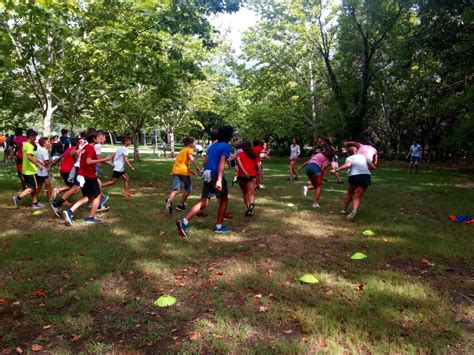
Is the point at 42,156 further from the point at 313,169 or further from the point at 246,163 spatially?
the point at 313,169

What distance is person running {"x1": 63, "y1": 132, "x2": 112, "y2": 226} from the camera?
7.18 meters

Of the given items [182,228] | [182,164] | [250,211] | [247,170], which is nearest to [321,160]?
[247,170]

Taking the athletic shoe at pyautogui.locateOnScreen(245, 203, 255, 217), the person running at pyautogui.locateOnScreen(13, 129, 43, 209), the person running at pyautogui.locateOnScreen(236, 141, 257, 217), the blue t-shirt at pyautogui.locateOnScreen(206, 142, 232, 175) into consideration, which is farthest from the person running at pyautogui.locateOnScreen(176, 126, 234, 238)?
the person running at pyautogui.locateOnScreen(13, 129, 43, 209)

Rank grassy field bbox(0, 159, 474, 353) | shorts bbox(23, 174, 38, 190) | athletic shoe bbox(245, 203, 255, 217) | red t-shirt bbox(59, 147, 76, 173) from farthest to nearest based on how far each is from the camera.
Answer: red t-shirt bbox(59, 147, 76, 173) → shorts bbox(23, 174, 38, 190) → athletic shoe bbox(245, 203, 255, 217) → grassy field bbox(0, 159, 474, 353)

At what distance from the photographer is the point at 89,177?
7418mm

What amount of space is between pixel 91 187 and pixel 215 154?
2.81 metres

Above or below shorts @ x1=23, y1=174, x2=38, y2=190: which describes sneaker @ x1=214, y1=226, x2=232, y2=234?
below

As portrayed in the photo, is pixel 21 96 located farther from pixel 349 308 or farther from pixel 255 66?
pixel 255 66

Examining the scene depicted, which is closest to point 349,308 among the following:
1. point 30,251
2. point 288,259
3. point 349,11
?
Result: point 288,259

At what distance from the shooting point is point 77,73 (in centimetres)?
1323

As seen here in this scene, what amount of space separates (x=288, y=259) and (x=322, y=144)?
15.5ft

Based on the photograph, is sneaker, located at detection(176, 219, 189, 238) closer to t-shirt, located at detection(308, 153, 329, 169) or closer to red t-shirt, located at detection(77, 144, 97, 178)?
red t-shirt, located at detection(77, 144, 97, 178)

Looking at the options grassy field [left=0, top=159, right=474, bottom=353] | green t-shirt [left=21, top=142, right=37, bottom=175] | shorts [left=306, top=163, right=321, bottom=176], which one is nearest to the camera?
grassy field [left=0, top=159, right=474, bottom=353]

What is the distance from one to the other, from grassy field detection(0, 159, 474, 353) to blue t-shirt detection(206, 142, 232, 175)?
1271mm
